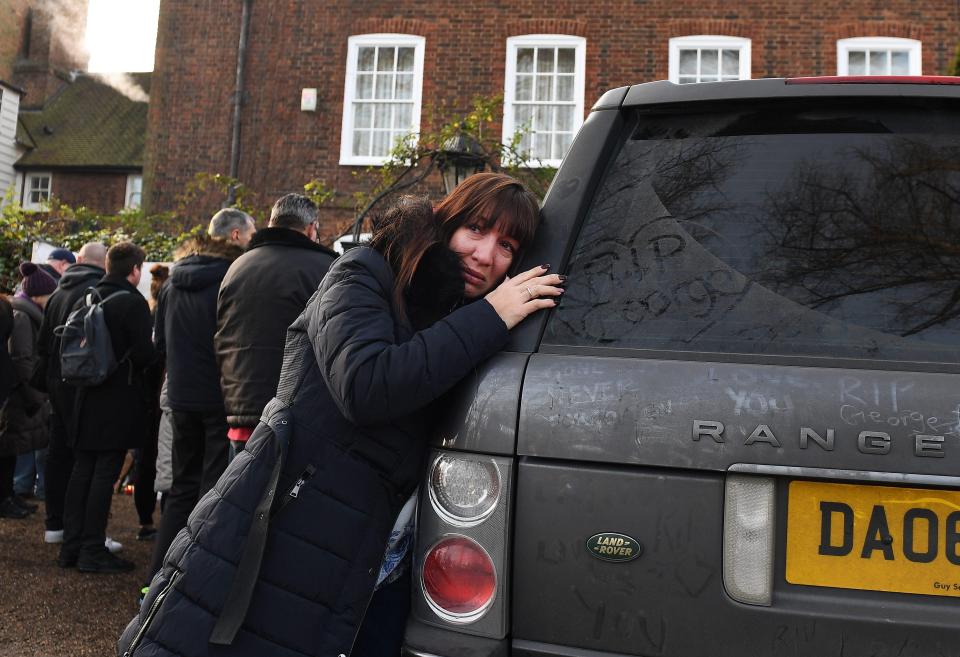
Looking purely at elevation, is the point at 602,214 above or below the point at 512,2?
below

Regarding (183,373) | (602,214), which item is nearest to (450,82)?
(183,373)

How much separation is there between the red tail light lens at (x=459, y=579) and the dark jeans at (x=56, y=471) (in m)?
5.27

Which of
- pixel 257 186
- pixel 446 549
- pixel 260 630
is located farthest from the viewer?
pixel 257 186

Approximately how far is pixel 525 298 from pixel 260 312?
268 centimetres

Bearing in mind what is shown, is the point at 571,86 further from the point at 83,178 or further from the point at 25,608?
the point at 83,178

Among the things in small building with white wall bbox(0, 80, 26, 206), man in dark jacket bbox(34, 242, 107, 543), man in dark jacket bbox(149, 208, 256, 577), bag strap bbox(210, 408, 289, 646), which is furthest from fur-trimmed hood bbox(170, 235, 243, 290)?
small building with white wall bbox(0, 80, 26, 206)

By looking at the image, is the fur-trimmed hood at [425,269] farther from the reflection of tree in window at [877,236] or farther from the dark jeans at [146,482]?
the dark jeans at [146,482]

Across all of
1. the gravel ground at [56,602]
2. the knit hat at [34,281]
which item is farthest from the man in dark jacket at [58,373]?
the knit hat at [34,281]

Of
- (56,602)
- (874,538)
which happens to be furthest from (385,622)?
(56,602)

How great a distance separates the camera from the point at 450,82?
14.3m

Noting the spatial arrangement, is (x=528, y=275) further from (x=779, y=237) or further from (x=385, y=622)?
(x=385, y=622)

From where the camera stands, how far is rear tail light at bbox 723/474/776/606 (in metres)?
1.57

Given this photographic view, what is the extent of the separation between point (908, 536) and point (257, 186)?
563 inches

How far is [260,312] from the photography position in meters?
4.29
